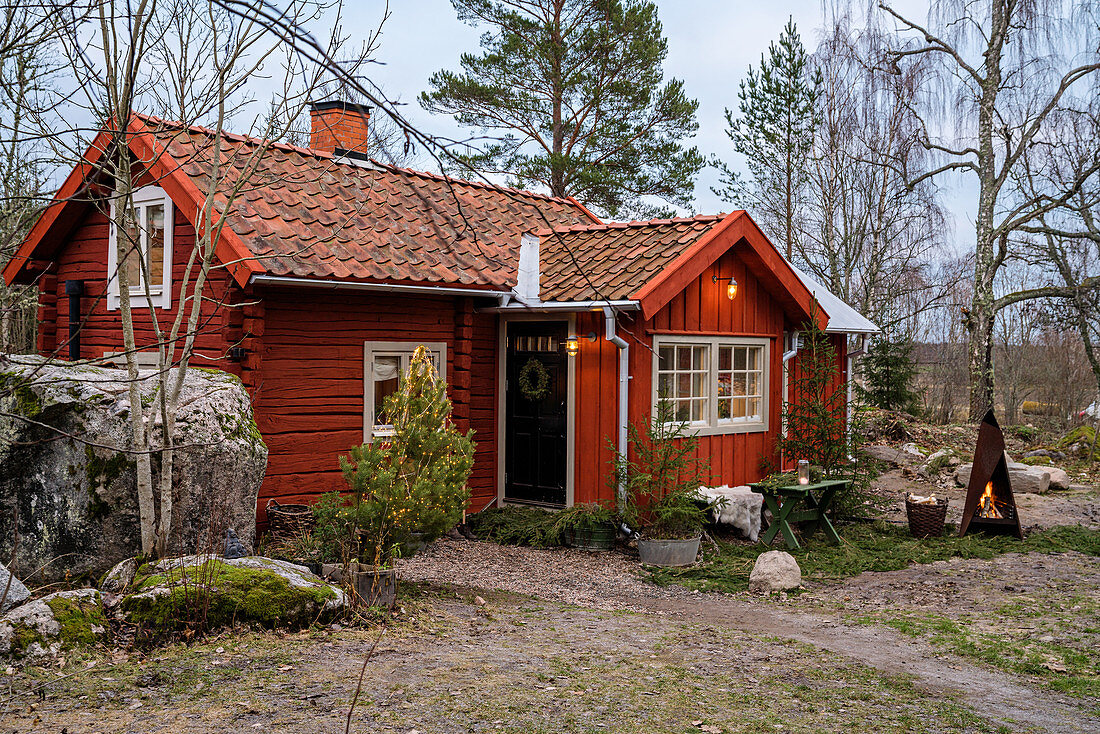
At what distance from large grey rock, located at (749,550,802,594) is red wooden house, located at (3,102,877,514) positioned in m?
2.18

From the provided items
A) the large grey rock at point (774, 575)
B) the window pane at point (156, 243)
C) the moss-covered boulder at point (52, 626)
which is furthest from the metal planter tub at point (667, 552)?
the window pane at point (156, 243)

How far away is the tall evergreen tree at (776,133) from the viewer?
904 inches

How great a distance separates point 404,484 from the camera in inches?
284

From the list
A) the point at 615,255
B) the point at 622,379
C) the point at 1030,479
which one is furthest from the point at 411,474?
the point at 1030,479

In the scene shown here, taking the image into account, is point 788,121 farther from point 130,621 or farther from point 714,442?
point 130,621

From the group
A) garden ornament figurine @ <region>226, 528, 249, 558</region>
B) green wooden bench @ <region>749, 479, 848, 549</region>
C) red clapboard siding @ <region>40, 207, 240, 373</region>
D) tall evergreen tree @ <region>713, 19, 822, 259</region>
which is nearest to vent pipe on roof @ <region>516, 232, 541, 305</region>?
red clapboard siding @ <region>40, 207, 240, 373</region>

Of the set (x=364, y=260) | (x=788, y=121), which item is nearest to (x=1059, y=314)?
(x=788, y=121)

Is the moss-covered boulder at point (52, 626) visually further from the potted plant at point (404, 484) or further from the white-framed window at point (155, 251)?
the white-framed window at point (155, 251)

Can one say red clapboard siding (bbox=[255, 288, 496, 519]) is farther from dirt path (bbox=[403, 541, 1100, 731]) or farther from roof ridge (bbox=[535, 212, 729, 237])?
roof ridge (bbox=[535, 212, 729, 237])

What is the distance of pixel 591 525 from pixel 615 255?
3.23 m

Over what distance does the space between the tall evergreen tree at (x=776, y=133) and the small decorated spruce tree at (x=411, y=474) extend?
57.4ft

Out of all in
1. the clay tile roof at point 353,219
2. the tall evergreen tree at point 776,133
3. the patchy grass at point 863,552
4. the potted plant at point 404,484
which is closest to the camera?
the potted plant at point 404,484

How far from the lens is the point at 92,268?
11328 mm

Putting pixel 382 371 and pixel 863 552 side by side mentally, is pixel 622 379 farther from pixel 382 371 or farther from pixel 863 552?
pixel 863 552
